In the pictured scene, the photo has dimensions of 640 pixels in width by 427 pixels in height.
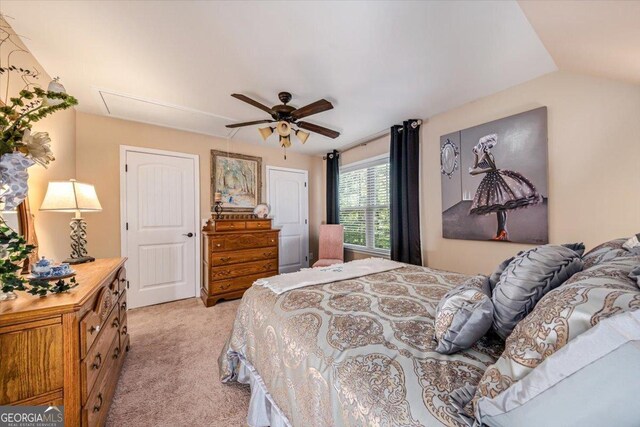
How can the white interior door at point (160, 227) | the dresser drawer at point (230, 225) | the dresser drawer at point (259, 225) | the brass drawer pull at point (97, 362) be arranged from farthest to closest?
the dresser drawer at point (259, 225) → the dresser drawer at point (230, 225) → the white interior door at point (160, 227) → the brass drawer pull at point (97, 362)

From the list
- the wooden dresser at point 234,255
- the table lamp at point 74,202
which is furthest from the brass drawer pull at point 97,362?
the wooden dresser at point 234,255

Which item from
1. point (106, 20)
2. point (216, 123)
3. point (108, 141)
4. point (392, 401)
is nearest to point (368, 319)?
point (392, 401)

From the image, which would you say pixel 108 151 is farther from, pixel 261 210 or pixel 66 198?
pixel 261 210

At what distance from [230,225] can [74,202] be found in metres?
1.67

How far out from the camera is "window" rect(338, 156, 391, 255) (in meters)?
3.75

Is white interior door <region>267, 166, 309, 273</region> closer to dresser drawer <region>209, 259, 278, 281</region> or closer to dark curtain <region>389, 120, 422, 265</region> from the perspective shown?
dresser drawer <region>209, 259, 278, 281</region>

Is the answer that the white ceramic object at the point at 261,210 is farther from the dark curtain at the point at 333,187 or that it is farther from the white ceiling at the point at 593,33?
the white ceiling at the point at 593,33

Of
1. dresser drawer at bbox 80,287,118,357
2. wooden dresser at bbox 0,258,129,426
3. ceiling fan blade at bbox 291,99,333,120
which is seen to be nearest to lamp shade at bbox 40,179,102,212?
dresser drawer at bbox 80,287,118,357

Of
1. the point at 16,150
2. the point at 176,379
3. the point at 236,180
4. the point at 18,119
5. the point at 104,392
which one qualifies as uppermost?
the point at 236,180

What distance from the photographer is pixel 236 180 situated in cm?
396

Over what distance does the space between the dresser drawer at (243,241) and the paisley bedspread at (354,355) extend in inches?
69.2

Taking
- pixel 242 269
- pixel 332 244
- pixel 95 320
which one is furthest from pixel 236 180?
pixel 95 320

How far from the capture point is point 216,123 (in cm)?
324

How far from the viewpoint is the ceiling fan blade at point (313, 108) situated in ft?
6.76
